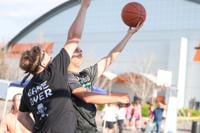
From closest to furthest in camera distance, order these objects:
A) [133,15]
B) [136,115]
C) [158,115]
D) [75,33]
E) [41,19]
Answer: [75,33] → [133,15] → [158,115] → [136,115] → [41,19]

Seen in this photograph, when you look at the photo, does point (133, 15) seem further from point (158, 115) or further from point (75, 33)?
point (158, 115)

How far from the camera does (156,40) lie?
55.3 m

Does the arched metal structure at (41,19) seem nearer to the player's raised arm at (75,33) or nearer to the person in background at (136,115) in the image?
the person in background at (136,115)

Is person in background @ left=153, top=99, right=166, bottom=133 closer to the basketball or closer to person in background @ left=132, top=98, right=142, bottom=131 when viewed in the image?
person in background @ left=132, top=98, right=142, bottom=131

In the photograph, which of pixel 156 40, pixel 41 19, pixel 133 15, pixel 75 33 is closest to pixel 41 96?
pixel 75 33

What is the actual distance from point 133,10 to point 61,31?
63.7 metres

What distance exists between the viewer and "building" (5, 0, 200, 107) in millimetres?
51531

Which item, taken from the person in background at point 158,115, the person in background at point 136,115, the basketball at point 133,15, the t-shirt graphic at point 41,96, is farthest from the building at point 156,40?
the t-shirt graphic at point 41,96

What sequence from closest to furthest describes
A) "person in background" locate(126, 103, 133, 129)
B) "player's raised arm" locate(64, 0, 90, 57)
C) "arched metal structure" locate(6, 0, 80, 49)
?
"player's raised arm" locate(64, 0, 90, 57) → "person in background" locate(126, 103, 133, 129) → "arched metal structure" locate(6, 0, 80, 49)

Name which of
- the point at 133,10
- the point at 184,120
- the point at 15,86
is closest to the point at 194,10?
the point at 184,120

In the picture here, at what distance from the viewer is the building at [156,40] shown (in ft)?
169

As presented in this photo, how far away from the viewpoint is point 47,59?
408 centimetres

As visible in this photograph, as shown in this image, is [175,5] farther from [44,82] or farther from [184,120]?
[44,82]

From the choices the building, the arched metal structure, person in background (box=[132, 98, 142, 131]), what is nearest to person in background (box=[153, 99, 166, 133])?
person in background (box=[132, 98, 142, 131])
